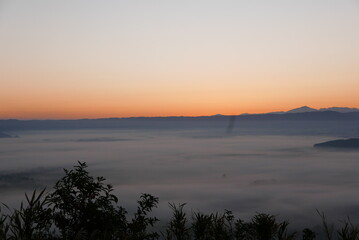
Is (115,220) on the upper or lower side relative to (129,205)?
upper

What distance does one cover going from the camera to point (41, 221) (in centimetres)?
988

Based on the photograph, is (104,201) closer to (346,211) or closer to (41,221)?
(41,221)

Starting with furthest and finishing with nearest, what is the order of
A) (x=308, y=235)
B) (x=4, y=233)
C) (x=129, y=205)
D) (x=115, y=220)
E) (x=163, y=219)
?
(x=129, y=205) < (x=163, y=219) < (x=308, y=235) < (x=115, y=220) < (x=4, y=233)

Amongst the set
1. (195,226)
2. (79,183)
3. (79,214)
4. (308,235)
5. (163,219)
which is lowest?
(163,219)

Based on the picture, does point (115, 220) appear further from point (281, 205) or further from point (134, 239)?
point (281, 205)

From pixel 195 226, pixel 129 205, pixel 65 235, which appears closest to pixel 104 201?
pixel 65 235

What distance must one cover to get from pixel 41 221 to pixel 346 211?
197154mm

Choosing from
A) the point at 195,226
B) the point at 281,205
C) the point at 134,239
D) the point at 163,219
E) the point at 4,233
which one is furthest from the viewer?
the point at 281,205

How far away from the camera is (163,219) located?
6831 inches

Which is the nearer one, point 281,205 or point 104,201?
point 104,201

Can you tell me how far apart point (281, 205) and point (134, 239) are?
203 meters

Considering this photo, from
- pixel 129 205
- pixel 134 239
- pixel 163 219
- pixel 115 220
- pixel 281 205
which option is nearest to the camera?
pixel 134 239

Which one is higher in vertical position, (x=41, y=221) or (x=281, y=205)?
(x=41, y=221)

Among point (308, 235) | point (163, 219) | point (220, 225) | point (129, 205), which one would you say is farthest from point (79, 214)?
point (129, 205)
